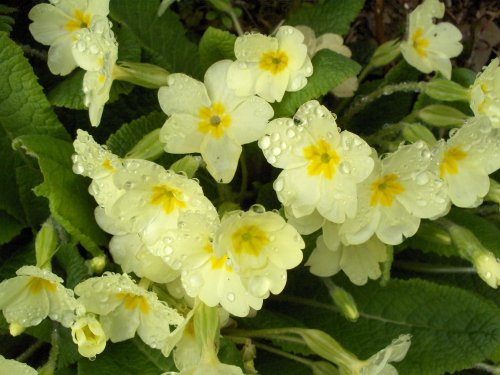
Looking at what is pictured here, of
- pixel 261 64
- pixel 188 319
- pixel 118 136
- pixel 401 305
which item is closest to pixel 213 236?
pixel 188 319

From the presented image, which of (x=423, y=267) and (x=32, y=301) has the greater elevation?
(x=32, y=301)

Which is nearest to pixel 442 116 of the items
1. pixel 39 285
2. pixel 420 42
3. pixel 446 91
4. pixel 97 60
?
pixel 446 91

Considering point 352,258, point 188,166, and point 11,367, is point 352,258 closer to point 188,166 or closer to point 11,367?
point 188,166

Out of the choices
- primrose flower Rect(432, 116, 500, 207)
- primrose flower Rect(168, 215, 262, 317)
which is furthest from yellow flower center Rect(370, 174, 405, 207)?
primrose flower Rect(168, 215, 262, 317)

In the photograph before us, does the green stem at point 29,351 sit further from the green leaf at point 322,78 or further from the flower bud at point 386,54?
the flower bud at point 386,54

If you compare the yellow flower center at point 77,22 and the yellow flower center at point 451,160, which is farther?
the yellow flower center at point 77,22

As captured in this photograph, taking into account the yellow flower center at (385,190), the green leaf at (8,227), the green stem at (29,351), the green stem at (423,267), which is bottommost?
the green stem at (29,351)

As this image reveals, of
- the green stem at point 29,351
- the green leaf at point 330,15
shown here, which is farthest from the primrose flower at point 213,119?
the green stem at point 29,351
